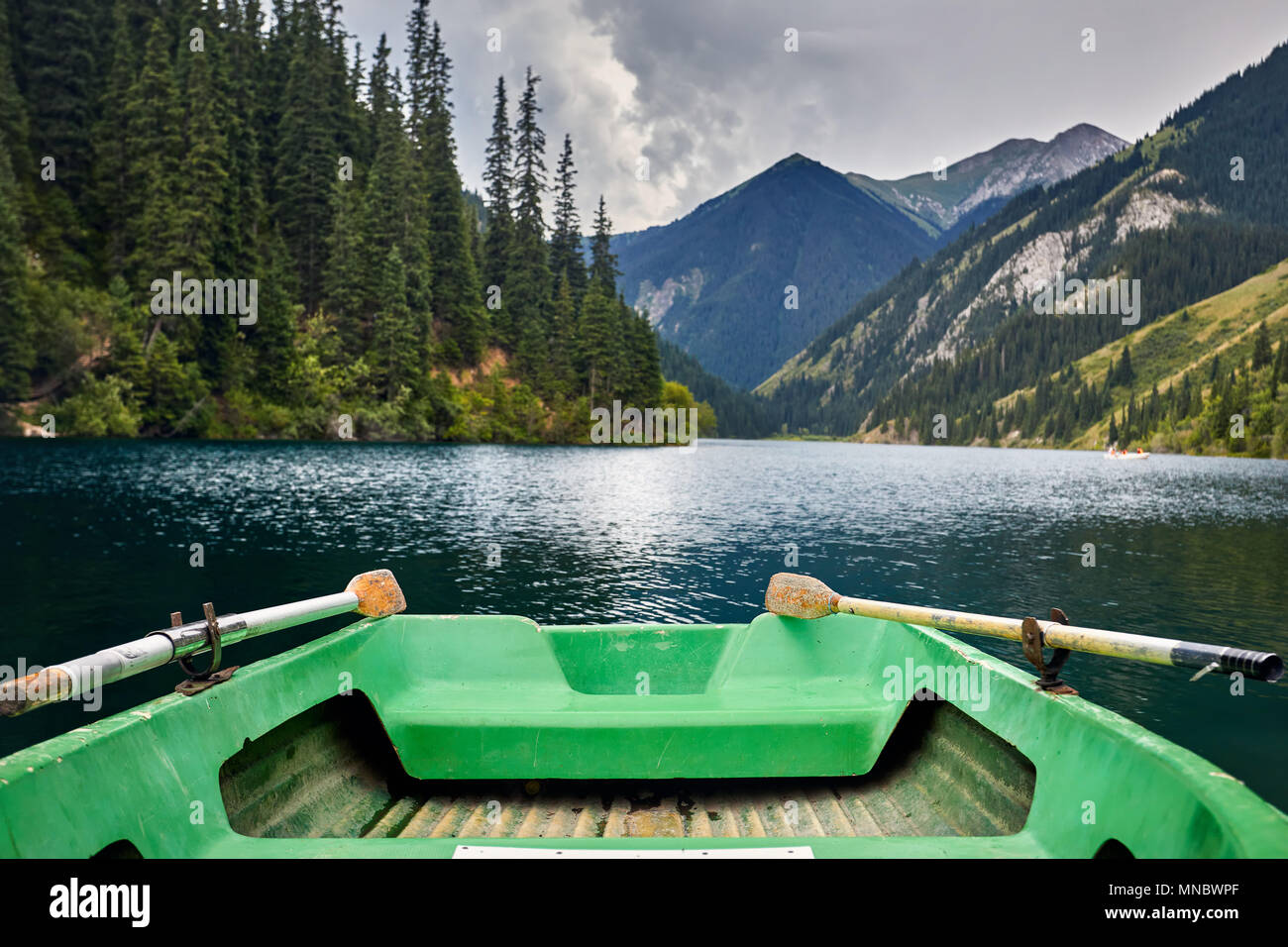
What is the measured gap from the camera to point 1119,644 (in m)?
4.29

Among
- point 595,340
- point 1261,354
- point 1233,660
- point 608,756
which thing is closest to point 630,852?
point 608,756

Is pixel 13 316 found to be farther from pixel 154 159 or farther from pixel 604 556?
pixel 604 556

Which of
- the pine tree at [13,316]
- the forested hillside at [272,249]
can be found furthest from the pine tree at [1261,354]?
the pine tree at [13,316]

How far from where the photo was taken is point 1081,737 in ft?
13.8

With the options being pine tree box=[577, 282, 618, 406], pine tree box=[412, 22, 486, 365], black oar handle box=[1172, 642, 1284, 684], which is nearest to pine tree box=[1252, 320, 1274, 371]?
pine tree box=[577, 282, 618, 406]

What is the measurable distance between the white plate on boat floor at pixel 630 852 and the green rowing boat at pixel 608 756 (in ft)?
0.06

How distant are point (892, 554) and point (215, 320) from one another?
71.5 metres

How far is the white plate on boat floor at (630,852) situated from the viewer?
10.8ft

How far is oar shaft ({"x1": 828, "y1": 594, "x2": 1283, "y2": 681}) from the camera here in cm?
361

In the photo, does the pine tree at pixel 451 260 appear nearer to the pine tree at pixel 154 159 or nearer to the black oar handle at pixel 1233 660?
the pine tree at pixel 154 159

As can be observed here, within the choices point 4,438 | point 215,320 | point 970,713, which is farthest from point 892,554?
point 215,320

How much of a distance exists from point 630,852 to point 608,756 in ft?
8.35

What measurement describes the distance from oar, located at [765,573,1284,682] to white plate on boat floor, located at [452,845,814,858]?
92.7 inches

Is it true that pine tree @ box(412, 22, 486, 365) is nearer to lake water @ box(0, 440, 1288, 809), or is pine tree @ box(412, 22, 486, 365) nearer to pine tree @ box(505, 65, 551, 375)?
pine tree @ box(505, 65, 551, 375)
